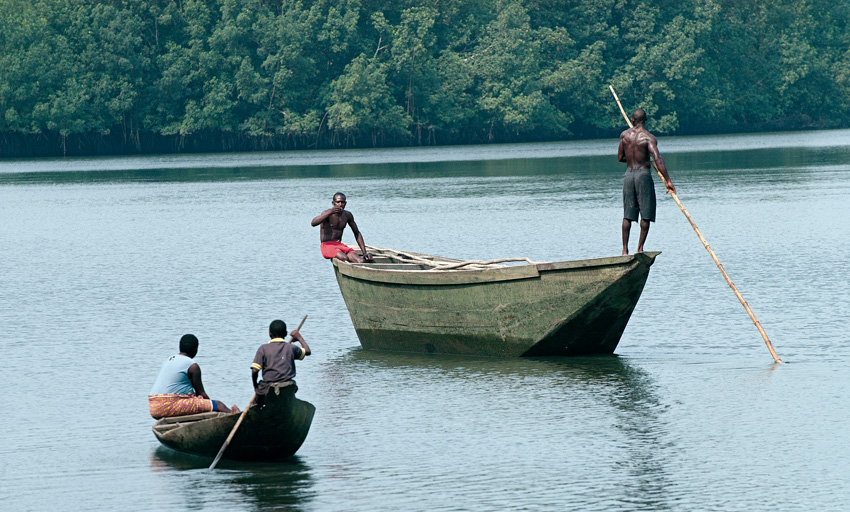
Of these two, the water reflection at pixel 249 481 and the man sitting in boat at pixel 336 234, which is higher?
the man sitting in boat at pixel 336 234

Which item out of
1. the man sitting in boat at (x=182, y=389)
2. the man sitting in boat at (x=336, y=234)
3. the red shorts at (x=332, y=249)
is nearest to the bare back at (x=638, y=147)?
the man sitting in boat at (x=336, y=234)

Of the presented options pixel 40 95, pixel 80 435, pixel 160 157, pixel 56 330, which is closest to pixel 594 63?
pixel 160 157

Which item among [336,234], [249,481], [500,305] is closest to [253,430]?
[249,481]

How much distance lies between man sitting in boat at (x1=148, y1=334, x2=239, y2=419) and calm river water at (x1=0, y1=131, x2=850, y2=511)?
50 centimetres

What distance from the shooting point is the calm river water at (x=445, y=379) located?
34.6ft

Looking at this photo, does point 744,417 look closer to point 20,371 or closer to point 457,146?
point 20,371

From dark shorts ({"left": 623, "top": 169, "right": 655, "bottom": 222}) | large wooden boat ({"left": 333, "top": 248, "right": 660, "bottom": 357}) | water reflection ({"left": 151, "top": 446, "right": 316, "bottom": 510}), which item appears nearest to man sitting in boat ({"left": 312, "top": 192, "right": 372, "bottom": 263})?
large wooden boat ({"left": 333, "top": 248, "right": 660, "bottom": 357})

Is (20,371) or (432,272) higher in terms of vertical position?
(432,272)

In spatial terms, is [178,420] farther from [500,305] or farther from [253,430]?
[500,305]

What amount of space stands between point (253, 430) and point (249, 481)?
17.2 inches

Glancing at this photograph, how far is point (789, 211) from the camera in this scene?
35.3 meters

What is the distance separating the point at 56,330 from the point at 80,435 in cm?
706

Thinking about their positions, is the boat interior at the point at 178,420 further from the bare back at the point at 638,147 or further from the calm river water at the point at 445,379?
the bare back at the point at 638,147

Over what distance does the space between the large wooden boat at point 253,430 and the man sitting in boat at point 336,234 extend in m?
5.93
